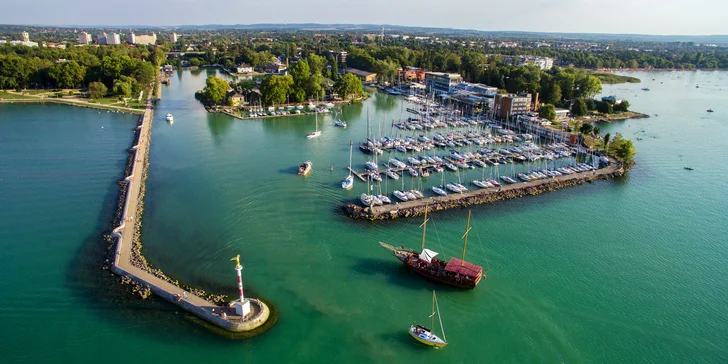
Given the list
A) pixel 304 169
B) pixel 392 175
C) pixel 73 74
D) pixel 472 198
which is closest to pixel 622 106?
pixel 472 198

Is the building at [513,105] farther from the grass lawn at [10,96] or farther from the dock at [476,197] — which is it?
the grass lawn at [10,96]

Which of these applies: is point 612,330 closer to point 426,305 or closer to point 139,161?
point 426,305

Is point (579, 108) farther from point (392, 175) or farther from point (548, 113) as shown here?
point (392, 175)

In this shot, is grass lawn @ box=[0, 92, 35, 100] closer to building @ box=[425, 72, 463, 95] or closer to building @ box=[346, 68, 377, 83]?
building @ box=[346, 68, 377, 83]

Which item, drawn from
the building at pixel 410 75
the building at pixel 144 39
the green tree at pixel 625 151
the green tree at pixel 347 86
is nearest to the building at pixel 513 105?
the green tree at pixel 625 151

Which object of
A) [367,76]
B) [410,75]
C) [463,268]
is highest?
[410,75]

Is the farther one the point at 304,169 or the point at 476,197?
the point at 304,169

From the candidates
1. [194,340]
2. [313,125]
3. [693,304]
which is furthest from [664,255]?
[313,125]
